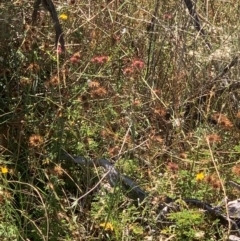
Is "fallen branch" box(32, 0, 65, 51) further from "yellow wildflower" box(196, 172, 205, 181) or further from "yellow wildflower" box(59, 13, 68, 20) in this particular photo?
"yellow wildflower" box(196, 172, 205, 181)

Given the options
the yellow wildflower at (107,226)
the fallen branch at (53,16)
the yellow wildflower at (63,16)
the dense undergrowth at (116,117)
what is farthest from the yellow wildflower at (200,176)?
the yellow wildflower at (63,16)

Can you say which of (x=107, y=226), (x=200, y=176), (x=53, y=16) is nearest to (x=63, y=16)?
(x=53, y=16)

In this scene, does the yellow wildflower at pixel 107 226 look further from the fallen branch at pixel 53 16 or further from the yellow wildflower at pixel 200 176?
the fallen branch at pixel 53 16

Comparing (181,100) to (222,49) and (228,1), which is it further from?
(228,1)

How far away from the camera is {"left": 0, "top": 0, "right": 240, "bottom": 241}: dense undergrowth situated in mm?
2234

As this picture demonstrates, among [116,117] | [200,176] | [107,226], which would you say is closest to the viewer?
[107,226]

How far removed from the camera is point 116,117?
2.66 m

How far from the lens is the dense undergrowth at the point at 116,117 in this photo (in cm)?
223

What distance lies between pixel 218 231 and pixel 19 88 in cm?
110

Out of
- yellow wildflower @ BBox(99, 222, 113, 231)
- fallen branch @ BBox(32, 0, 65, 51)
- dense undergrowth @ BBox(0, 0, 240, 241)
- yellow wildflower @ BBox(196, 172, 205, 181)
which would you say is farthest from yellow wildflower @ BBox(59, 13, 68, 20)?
yellow wildflower @ BBox(99, 222, 113, 231)

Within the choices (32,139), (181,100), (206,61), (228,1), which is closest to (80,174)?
(32,139)

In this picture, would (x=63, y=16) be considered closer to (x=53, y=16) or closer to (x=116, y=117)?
(x=53, y=16)

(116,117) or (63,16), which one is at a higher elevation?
(63,16)

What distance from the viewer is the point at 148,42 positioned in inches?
123
